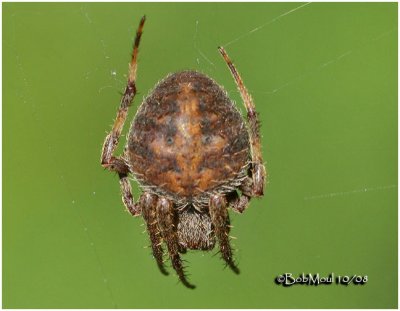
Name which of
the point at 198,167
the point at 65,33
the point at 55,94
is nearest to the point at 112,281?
the point at 55,94

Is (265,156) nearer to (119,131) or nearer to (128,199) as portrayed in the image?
(128,199)

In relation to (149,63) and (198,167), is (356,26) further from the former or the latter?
(198,167)

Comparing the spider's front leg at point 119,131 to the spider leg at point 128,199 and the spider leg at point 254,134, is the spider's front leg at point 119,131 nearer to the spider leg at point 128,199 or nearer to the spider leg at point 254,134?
the spider leg at point 128,199

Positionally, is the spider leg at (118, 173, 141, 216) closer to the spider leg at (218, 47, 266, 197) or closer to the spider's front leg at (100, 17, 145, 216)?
the spider's front leg at (100, 17, 145, 216)

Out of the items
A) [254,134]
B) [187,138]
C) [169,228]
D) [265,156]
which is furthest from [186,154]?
[265,156]

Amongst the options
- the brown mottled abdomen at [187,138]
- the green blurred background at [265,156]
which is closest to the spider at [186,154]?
the brown mottled abdomen at [187,138]

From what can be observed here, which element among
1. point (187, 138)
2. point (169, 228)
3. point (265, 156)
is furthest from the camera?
point (265, 156)
